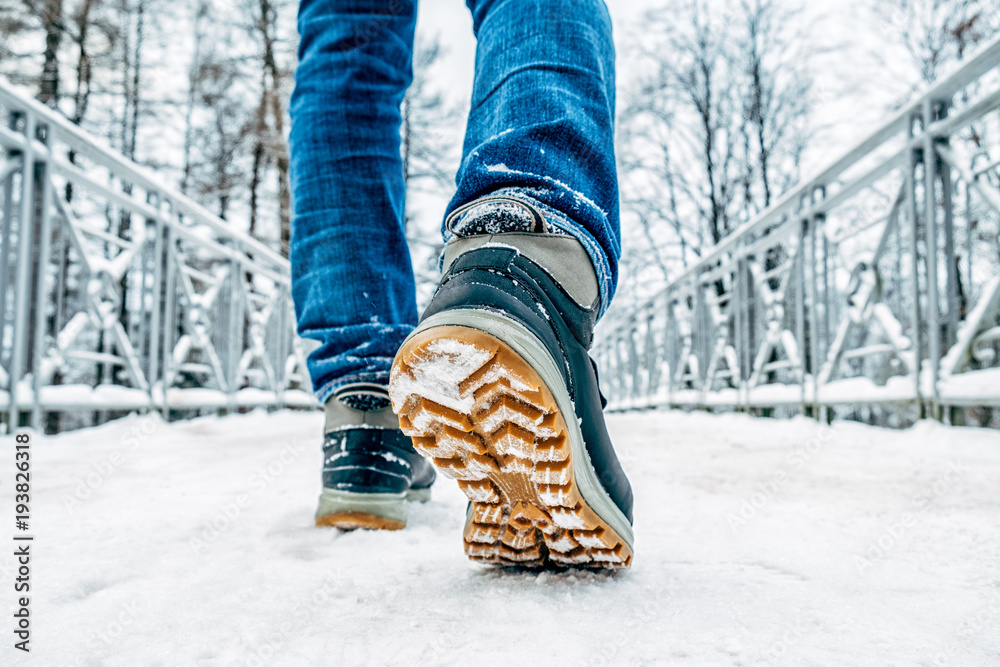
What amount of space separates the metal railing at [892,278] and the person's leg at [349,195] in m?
1.76

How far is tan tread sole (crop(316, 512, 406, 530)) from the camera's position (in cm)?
81

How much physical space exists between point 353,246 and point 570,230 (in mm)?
366

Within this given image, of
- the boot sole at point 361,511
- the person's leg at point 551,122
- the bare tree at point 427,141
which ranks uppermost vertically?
the bare tree at point 427,141

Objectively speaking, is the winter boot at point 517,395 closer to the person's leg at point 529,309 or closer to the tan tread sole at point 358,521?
the person's leg at point 529,309

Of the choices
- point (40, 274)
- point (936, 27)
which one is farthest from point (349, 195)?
point (936, 27)

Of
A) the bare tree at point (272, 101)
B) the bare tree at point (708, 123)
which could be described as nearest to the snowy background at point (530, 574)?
the bare tree at point (272, 101)

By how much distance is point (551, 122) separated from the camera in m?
0.63

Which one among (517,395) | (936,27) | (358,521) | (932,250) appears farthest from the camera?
(936,27)

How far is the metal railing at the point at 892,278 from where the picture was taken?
2.02 meters

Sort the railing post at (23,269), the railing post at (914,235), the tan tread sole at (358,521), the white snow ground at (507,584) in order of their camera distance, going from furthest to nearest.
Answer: the railing post at (914,235), the railing post at (23,269), the tan tread sole at (358,521), the white snow ground at (507,584)

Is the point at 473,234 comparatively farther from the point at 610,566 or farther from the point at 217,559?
the point at 217,559

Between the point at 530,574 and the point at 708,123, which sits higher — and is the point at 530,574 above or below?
below

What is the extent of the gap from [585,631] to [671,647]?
66 mm

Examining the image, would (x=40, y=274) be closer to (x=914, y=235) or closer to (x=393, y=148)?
(x=393, y=148)
